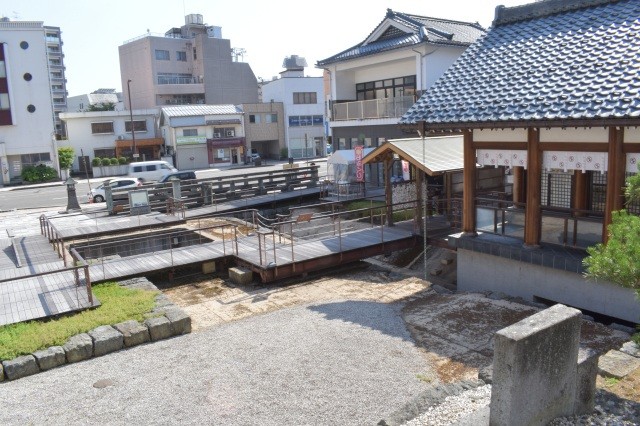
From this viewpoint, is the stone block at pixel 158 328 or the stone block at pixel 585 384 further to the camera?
the stone block at pixel 158 328

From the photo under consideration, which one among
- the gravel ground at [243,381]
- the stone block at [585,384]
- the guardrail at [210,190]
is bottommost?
the gravel ground at [243,381]

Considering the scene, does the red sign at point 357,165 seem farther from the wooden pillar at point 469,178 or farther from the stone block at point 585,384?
the stone block at point 585,384

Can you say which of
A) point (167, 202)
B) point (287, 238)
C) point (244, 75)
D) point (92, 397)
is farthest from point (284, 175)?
point (244, 75)

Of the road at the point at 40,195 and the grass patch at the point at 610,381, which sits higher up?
the road at the point at 40,195

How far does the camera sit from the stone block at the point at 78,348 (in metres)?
9.38

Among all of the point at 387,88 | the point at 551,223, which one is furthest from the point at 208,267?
the point at 387,88

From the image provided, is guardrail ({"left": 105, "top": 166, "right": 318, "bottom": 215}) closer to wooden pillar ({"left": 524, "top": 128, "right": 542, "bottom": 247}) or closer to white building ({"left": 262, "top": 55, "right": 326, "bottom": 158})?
wooden pillar ({"left": 524, "top": 128, "right": 542, "bottom": 247})

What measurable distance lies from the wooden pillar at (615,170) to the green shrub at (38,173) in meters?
47.9

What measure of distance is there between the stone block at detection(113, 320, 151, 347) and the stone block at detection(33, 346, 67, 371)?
1.07 meters

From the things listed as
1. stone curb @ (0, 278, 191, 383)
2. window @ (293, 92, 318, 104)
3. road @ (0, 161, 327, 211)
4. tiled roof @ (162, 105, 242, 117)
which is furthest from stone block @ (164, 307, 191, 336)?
window @ (293, 92, 318, 104)

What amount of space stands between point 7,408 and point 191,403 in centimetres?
276

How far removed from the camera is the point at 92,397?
805 centimetres

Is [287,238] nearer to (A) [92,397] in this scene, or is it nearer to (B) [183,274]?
(B) [183,274]

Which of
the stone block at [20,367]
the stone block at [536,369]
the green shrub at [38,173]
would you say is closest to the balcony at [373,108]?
the stone block at [20,367]
